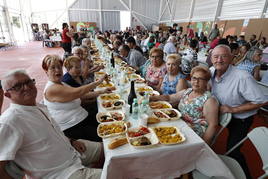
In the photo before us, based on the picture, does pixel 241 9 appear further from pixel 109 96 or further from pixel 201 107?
pixel 109 96

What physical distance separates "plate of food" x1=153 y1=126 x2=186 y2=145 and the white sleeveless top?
1.10 meters

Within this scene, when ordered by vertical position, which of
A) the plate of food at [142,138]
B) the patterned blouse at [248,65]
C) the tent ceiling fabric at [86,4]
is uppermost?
the tent ceiling fabric at [86,4]

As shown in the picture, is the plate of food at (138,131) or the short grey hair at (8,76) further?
the plate of food at (138,131)

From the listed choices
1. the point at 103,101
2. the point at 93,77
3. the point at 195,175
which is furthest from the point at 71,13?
the point at 195,175

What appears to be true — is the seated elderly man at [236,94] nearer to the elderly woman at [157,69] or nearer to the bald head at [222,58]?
the bald head at [222,58]

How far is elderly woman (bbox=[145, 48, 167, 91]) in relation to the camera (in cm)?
312

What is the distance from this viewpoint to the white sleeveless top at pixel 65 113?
195 centimetres

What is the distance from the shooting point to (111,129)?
1633 mm

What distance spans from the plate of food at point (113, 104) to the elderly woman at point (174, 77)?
3.03ft

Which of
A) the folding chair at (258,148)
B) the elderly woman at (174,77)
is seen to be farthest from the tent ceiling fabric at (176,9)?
the folding chair at (258,148)

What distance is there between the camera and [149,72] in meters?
3.42

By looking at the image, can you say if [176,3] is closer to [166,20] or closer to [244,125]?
[166,20]

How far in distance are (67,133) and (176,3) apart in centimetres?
1901

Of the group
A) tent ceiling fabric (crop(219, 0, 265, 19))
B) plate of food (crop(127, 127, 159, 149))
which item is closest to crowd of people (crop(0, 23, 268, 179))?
plate of food (crop(127, 127, 159, 149))
